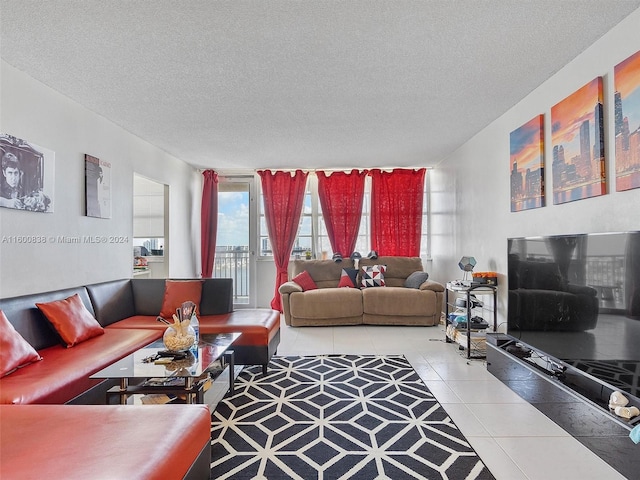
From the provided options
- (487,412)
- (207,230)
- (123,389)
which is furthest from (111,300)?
(487,412)

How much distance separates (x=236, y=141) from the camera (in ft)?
14.7

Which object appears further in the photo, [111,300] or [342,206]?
[342,206]

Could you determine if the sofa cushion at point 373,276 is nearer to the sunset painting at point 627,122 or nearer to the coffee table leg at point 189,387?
the sunset painting at point 627,122

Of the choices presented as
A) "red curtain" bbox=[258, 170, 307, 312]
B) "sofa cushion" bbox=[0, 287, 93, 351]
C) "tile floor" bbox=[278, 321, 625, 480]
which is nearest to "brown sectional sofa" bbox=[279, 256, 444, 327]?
"tile floor" bbox=[278, 321, 625, 480]

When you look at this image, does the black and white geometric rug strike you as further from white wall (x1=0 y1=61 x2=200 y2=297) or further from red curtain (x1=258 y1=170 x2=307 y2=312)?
red curtain (x1=258 y1=170 x2=307 y2=312)

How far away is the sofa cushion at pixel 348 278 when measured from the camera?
18.0 ft

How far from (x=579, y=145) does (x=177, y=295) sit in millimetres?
3744

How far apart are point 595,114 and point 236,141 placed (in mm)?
3630

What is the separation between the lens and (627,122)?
2.00m

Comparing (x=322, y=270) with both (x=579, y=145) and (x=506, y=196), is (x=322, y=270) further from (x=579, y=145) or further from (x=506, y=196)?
(x=579, y=145)

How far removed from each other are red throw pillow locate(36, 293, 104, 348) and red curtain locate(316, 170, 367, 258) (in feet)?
13.0

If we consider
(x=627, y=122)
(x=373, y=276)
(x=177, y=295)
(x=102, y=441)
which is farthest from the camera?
(x=373, y=276)

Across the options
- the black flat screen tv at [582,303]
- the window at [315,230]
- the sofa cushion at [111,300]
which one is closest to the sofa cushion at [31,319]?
the sofa cushion at [111,300]

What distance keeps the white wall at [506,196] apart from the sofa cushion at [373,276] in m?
0.99
